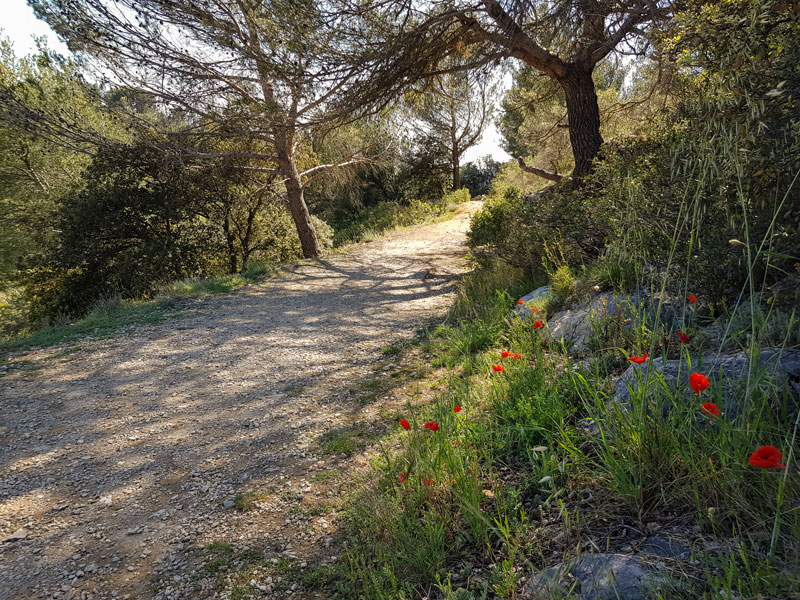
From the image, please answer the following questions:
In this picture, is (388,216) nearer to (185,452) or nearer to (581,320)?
(581,320)

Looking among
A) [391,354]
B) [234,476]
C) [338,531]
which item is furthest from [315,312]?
[338,531]

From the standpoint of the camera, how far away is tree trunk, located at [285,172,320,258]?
1154 centimetres

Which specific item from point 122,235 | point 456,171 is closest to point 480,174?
point 456,171

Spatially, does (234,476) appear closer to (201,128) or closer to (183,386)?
(183,386)

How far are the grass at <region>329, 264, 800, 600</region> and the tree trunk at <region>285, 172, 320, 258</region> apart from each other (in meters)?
10.0

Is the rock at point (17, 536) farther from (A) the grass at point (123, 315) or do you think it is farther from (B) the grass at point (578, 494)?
(A) the grass at point (123, 315)

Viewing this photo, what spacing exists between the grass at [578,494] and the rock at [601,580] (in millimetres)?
51

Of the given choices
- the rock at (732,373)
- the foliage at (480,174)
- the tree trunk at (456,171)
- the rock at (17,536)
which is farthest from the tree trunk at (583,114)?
the foliage at (480,174)

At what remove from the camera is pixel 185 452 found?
3330 millimetres

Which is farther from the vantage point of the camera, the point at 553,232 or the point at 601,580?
the point at 553,232

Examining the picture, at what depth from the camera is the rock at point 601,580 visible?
128cm

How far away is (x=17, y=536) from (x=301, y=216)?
10309mm

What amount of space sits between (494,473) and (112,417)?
356cm

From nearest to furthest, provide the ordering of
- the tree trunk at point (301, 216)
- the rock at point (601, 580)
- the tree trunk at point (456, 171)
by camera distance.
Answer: the rock at point (601, 580)
the tree trunk at point (301, 216)
the tree trunk at point (456, 171)
